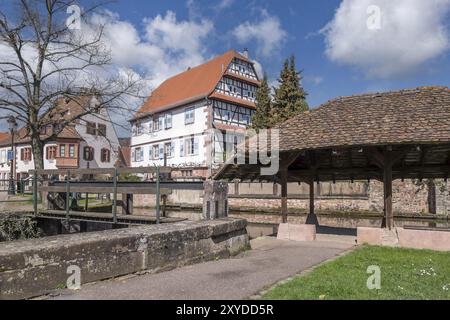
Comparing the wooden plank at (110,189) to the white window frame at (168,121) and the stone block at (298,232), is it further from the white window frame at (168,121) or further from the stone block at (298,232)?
the white window frame at (168,121)

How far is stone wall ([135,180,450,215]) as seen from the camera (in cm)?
2323

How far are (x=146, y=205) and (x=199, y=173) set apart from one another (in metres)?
7.39

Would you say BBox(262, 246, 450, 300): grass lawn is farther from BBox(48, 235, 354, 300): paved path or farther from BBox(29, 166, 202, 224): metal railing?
BBox(29, 166, 202, 224): metal railing

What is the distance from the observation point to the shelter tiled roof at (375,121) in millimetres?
9469

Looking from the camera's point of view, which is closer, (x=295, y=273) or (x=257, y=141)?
(x=295, y=273)

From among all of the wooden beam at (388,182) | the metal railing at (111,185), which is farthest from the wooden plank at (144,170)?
the wooden beam at (388,182)

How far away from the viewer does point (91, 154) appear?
152ft

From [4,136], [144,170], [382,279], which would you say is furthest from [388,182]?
[4,136]

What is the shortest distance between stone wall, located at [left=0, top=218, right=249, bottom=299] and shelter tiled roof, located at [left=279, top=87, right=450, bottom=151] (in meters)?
3.87

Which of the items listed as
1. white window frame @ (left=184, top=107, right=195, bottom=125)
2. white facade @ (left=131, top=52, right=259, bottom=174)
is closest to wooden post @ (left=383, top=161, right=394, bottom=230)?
white facade @ (left=131, top=52, right=259, bottom=174)
